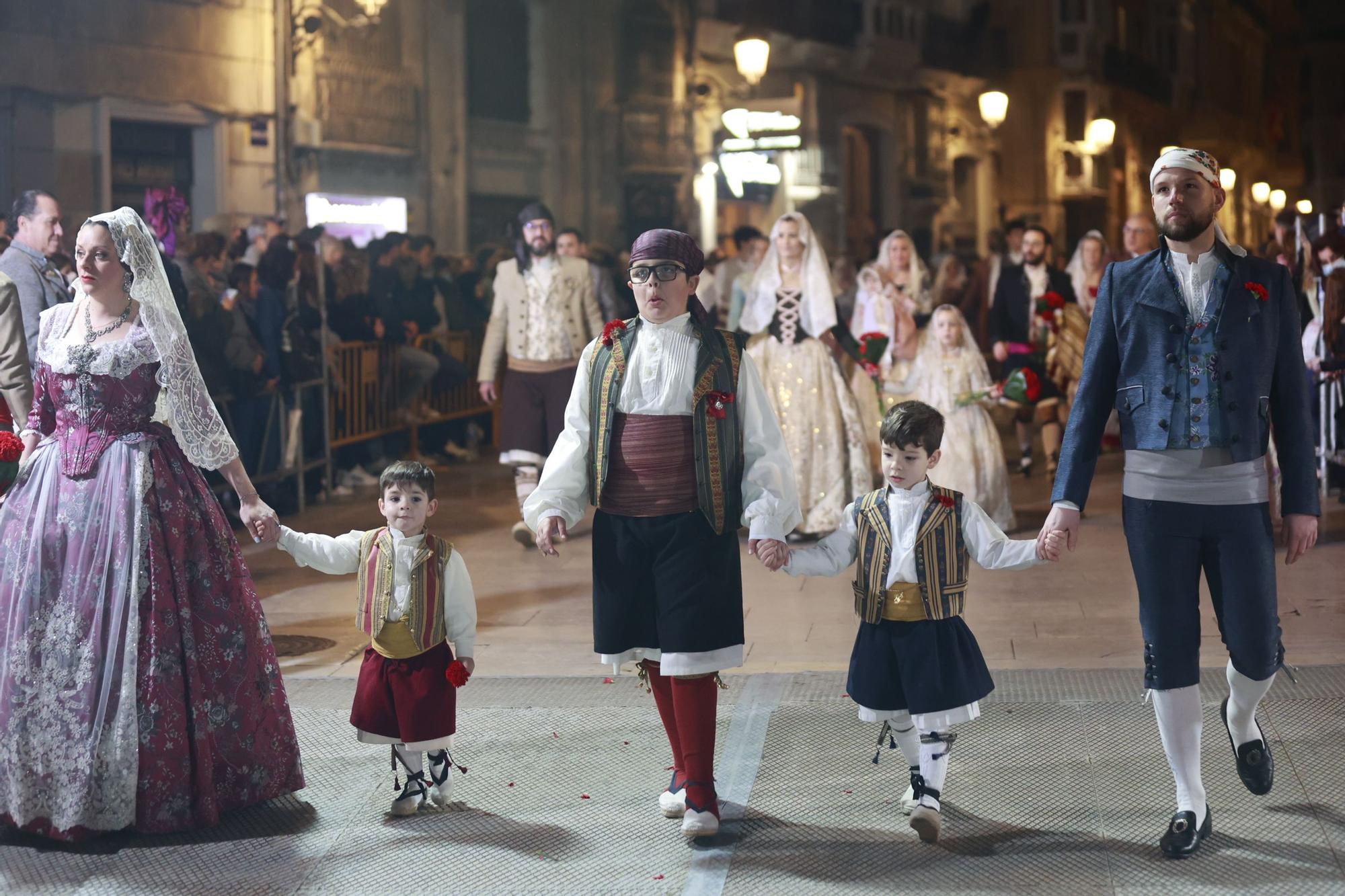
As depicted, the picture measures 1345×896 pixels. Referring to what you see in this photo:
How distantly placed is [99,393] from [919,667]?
241 centimetres

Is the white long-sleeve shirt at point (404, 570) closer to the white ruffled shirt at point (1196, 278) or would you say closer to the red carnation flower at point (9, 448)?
the red carnation flower at point (9, 448)

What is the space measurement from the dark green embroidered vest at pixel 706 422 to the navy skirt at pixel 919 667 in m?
0.52

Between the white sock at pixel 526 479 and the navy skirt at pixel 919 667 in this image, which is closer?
the navy skirt at pixel 919 667

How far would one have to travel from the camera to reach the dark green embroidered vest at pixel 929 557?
14.6ft

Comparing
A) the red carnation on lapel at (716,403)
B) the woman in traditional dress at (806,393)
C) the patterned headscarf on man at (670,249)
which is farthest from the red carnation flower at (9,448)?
the woman in traditional dress at (806,393)

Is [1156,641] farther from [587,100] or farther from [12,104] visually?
[587,100]

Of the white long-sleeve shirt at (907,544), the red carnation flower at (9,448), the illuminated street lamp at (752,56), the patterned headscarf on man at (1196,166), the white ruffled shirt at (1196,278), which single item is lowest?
the white long-sleeve shirt at (907,544)

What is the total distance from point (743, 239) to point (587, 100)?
935cm

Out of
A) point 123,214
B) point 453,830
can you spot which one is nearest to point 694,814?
point 453,830

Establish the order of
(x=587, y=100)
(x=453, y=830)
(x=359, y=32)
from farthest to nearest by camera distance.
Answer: (x=587, y=100)
(x=359, y=32)
(x=453, y=830)

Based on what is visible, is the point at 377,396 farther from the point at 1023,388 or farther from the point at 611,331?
the point at 611,331

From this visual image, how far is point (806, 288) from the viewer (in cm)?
939

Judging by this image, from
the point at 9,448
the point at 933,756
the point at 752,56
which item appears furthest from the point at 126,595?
the point at 752,56

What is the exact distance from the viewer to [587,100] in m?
23.1
